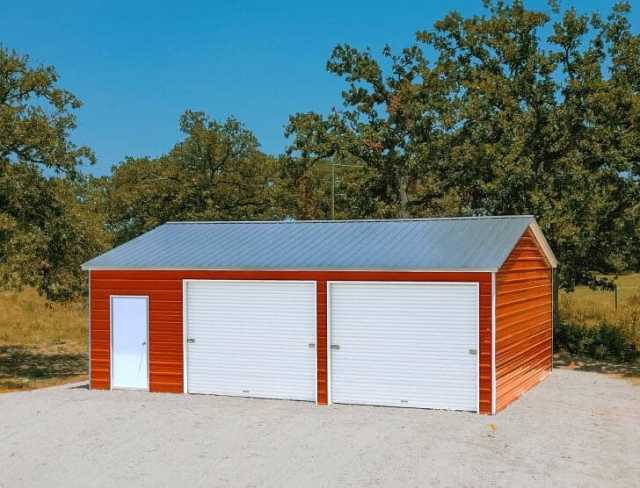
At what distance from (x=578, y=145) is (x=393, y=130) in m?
7.31

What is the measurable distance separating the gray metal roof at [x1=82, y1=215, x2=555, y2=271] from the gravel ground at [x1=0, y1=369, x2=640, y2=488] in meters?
2.88

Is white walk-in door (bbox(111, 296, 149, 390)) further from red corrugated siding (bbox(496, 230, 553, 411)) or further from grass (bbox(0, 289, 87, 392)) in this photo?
red corrugated siding (bbox(496, 230, 553, 411))

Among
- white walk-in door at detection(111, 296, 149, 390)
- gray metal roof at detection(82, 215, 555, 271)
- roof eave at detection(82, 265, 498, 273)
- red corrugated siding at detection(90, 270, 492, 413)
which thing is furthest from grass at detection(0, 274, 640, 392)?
roof eave at detection(82, 265, 498, 273)

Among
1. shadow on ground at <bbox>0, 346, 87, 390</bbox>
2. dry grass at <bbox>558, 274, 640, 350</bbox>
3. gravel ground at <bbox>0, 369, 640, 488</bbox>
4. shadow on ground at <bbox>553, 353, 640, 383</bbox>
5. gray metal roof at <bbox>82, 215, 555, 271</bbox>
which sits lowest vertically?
shadow on ground at <bbox>0, 346, 87, 390</bbox>

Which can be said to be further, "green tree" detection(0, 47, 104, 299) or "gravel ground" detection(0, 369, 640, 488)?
"green tree" detection(0, 47, 104, 299)

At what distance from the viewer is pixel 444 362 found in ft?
48.4

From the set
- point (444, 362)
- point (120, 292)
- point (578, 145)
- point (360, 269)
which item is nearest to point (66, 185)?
point (120, 292)

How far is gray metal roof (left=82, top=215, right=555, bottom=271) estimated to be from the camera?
1531 centimetres

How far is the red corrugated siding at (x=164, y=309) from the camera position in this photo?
1562 centimetres

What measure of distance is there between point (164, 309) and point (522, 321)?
25.9 feet

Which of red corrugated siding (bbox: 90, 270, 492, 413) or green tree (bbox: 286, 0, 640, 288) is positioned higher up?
green tree (bbox: 286, 0, 640, 288)

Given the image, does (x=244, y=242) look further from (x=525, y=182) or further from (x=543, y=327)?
(x=525, y=182)

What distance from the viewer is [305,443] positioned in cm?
1213

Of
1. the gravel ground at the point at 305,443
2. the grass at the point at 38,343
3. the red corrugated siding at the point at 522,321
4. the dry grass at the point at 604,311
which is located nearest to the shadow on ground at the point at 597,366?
the red corrugated siding at the point at 522,321
